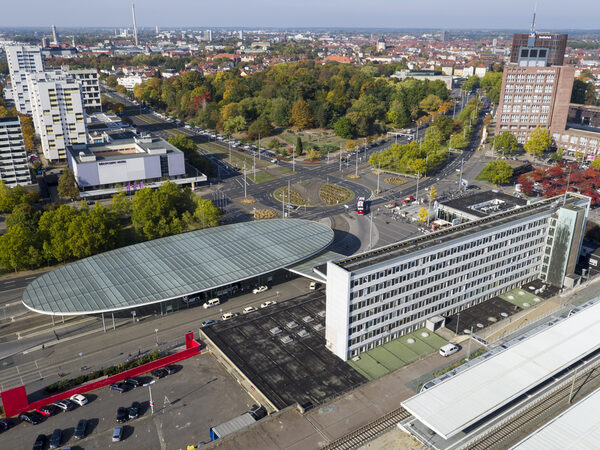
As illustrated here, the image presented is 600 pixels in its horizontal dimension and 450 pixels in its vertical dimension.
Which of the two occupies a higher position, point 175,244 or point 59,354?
Result: point 175,244

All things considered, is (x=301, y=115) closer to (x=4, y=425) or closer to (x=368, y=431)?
(x=368, y=431)

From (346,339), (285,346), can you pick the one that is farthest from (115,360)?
(346,339)

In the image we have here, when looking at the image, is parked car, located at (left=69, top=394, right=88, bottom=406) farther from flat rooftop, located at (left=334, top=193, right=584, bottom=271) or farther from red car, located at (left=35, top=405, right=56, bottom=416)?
flat rooftop, located at (left=334, top=193, right=584, bottom=271)

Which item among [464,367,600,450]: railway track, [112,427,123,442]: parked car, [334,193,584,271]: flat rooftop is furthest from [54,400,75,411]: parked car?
[464,367,600,450]: railway track

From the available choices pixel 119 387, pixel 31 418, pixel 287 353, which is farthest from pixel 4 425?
pixel 287 353

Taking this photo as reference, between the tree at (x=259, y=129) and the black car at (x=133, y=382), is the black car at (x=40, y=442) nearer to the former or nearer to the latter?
the black car at (x=133, y=382)

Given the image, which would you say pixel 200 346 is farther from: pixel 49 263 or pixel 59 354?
pixel 49 263

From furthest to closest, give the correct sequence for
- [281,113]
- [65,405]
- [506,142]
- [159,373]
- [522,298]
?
[281,113] < [506,142] < [522,298] < [159,373] < [65,405]
